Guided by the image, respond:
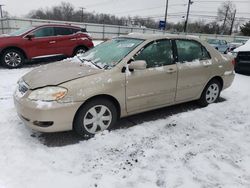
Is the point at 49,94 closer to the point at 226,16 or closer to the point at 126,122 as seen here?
the point at 126,122

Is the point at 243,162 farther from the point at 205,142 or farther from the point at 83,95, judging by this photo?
the point at 83,95

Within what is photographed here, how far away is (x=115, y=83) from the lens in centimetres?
413

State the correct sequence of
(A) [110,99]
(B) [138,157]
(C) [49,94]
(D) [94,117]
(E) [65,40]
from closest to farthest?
(B) [138,157] → (C) [49,94] → (D) [94,117] → (A) [110,99] → (E) [65,40]

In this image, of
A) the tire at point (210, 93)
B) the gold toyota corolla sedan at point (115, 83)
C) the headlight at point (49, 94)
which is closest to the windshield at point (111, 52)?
the gold toyota corolla sedan at point (115, 83)

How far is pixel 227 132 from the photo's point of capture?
4.52 m

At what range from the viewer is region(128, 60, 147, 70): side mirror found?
4172 millimetres

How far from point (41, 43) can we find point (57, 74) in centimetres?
597

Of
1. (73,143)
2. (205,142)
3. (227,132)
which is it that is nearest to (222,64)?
(227,132)

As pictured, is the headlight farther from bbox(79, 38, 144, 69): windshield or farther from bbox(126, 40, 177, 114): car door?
bbox(126, 40, 177, 114): car door

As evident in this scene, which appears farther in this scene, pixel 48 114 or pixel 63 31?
pixel 63 31

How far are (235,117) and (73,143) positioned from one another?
10.4 feet

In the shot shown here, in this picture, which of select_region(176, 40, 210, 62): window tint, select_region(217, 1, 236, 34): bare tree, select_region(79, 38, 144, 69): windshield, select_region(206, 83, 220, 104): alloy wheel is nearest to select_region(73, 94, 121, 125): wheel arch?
select_region(79, 38, 144, 69): windshield

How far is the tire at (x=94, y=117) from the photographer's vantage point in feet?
12.9

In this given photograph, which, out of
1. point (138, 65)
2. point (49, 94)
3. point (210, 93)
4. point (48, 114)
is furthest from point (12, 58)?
point (210, 93)
